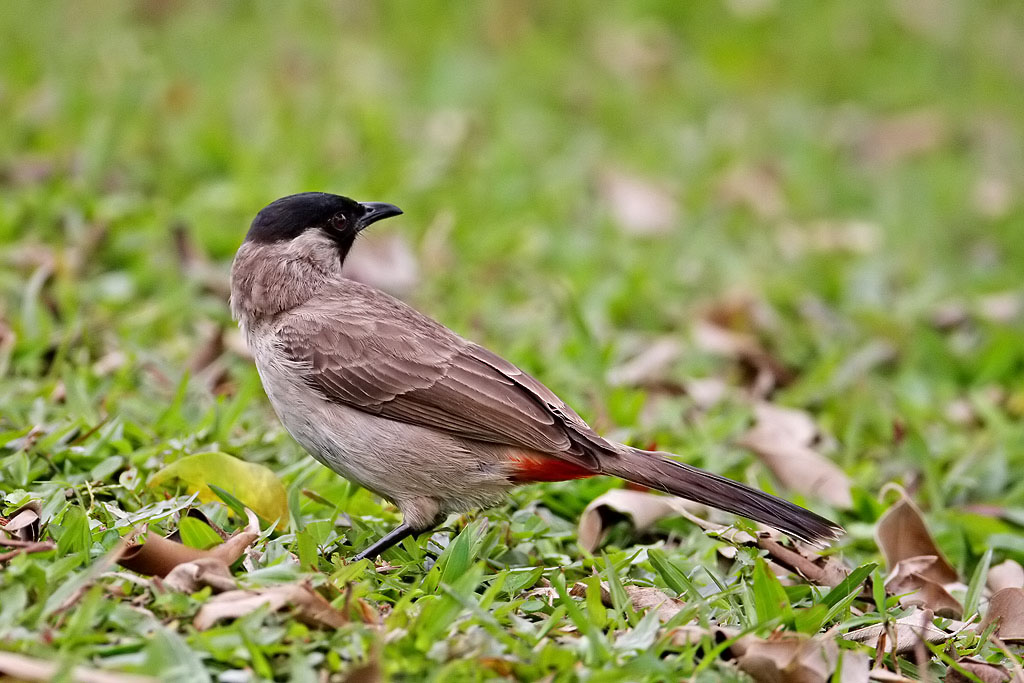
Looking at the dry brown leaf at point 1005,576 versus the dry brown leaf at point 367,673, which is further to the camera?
the dry brown leaf at point 1005,576

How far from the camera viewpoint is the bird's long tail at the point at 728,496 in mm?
4066

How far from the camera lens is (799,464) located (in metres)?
5.41

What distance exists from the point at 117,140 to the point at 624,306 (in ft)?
10.8

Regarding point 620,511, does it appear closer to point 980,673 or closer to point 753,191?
point 980,673

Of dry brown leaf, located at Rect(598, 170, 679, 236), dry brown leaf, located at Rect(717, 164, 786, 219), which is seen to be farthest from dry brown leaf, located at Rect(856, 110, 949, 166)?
dry brown leaf, located at Rect(598, 170, 679, 236)

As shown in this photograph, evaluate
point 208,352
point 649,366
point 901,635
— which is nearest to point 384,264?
point 208,352

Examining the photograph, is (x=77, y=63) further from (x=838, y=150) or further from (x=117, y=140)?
(x=838, y=150)

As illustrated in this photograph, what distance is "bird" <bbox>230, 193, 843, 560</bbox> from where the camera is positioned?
4203mm

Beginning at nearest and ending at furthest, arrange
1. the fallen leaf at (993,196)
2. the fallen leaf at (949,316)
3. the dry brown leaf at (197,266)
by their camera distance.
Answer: the dry brown leaf at (197,266), the fallen leaf at (949,316), the fallen leaf at (993,196)

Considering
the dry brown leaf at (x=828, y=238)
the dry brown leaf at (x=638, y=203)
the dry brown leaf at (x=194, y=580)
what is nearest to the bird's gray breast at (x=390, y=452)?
the dry brown leaf at (x=194, y=580)

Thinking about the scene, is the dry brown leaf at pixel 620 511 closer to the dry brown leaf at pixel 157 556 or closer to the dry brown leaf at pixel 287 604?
the dry brown leaf at pixel 287 604

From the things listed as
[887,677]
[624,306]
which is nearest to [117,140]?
[624,306]

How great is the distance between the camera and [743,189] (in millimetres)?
8844

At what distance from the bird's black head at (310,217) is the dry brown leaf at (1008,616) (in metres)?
2.71
